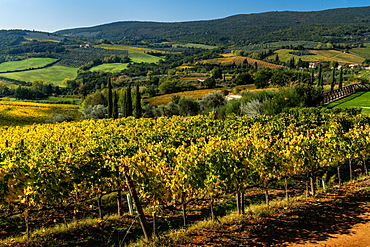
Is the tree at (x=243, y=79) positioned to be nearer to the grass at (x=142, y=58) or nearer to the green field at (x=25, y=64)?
the grass at (x=142, y=58)

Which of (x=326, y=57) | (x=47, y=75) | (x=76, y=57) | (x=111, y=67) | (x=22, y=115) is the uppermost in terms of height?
(x=76, y=57)

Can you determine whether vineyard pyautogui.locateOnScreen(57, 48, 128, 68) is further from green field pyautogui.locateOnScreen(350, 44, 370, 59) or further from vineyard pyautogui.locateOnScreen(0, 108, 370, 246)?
vineyard pyautogui.locateOnScreen(0, 108, 370, 246)

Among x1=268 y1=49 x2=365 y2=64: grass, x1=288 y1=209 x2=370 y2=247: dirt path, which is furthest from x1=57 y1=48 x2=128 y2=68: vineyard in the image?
x1=288 y1=209 x2=370 y2=247: dirt path

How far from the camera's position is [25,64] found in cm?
15850

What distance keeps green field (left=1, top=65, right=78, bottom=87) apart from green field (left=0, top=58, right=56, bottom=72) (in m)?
12.1

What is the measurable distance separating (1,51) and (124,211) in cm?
22730

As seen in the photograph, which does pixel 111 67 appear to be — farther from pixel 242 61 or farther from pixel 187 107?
pixel 187 107

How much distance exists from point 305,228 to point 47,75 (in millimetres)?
149817

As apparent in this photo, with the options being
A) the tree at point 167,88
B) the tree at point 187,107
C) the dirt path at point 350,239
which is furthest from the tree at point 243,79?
the dirt path at point 350,239

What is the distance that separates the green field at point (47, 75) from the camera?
427ft

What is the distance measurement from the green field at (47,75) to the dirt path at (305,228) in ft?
427

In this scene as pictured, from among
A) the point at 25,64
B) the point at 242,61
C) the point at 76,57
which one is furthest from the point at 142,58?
the point at 242,61

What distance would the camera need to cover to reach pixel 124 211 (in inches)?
503

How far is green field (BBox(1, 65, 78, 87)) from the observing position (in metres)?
130
